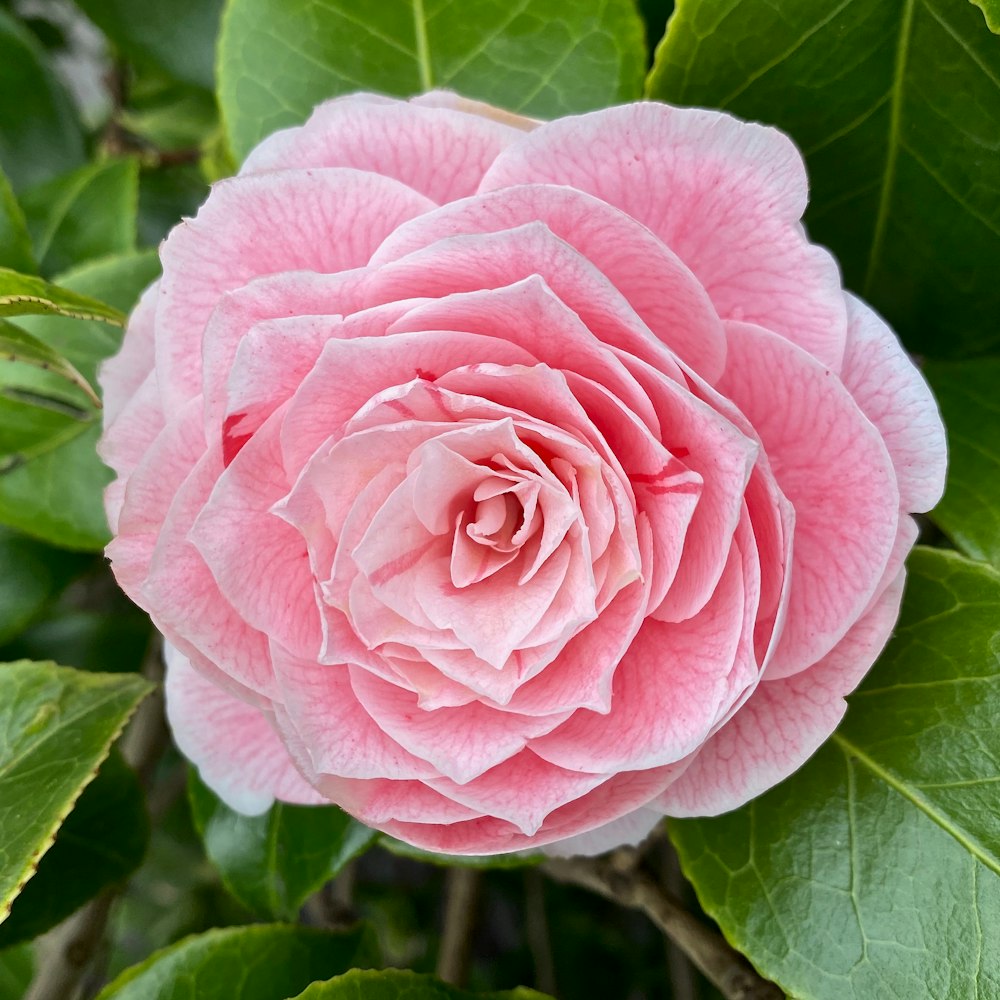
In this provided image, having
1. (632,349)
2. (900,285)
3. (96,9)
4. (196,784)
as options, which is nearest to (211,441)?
(632,349)

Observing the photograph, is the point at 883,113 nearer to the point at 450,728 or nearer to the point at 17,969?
the point at 450,728

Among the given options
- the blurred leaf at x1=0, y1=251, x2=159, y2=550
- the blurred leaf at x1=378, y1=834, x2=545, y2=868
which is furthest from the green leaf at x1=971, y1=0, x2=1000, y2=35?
the blurred leaf at x1=0, y1=251, x2=159, y2=550

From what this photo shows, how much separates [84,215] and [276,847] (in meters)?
0.66

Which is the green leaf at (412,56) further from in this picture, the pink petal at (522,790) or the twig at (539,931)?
the twig at (539,931)

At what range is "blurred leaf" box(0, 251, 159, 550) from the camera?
74cm

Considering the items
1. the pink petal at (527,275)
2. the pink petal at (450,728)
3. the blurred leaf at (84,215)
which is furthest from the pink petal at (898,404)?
the blurred leaf at (84,215)

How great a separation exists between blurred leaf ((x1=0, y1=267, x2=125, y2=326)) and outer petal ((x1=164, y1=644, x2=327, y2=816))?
21 centimetres

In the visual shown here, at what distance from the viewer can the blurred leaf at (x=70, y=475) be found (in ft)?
2.44

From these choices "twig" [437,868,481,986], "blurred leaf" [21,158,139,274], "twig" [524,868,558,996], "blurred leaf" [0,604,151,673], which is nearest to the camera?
"twig" [437,868,481,986]

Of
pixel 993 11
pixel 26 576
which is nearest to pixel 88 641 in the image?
pixel 26 576

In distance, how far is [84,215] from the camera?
38.9 inches

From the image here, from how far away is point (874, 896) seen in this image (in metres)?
0.53

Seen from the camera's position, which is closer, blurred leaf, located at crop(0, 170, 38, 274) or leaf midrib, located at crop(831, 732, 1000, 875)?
leaf midrib, located at crop(831, 732, 1000, 875)

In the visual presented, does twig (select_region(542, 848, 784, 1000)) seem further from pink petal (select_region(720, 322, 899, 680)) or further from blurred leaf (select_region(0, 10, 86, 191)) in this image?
blurred leaf (select_region(0, 10, 86, 191))
